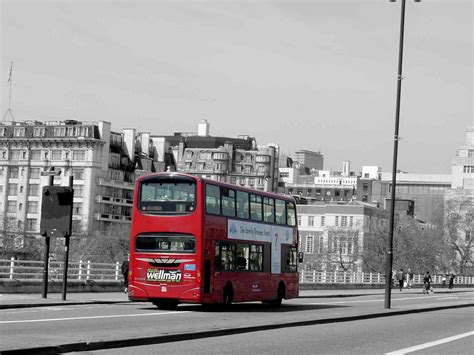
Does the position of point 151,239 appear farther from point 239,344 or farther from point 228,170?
point 228,170

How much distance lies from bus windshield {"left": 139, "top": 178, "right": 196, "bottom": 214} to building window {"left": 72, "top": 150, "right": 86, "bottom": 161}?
122 meters

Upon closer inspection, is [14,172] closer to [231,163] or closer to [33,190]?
[33,190]

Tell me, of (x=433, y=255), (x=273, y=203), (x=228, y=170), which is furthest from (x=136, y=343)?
(x=228, y=170)

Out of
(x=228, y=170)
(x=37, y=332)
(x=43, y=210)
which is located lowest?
(x=37, y=332)

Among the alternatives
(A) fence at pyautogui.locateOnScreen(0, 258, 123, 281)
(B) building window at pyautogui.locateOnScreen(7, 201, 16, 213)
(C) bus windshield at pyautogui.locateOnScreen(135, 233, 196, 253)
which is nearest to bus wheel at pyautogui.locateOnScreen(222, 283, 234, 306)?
(C) bus windshield at pyautogui.locateOnScreen(135, 233, 196, 253)

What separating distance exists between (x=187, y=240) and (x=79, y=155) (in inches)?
4851

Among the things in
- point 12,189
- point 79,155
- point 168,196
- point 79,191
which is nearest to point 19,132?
point 12,189

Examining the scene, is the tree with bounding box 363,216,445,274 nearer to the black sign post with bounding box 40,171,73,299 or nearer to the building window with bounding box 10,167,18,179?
the building window with bounding box 10,167,18,179

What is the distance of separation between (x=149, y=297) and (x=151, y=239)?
1624 mm

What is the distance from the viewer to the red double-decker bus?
3306 centimetres

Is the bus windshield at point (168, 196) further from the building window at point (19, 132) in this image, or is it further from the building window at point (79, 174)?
the building window at point (19, 132)

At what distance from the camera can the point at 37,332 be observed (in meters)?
21.2

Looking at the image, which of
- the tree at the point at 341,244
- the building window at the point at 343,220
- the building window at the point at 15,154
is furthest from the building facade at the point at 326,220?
the building window at the point at 15,154

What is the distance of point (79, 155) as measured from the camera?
154750 millimetres
